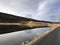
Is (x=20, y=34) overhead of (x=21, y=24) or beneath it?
beneath

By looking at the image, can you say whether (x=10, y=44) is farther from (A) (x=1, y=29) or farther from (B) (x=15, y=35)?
(B) (x=15, y=35)

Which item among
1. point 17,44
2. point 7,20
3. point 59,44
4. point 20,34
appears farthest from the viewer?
point 20,34

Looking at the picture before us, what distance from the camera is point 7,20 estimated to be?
1796 millimetres

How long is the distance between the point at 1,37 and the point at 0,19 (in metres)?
0.69

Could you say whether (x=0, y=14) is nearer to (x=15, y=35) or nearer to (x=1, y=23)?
(x=1, y=23)

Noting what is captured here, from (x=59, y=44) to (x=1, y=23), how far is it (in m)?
1.25

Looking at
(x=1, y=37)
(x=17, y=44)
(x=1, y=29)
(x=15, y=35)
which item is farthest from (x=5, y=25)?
(x=15, y=35)

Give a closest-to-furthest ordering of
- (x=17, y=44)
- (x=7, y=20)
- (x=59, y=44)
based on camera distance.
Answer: (x=7, y=20), (x=17, y=44), (x=59, y=44)

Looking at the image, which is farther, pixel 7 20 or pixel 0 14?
pixel 7 20

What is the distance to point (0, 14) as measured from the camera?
1.57m

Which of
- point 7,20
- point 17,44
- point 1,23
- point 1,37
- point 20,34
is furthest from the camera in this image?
point 20,34

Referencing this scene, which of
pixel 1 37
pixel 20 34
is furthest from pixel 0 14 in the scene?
pixel 20 34

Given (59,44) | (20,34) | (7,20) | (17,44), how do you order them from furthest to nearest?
(20,34) → (59,44) → (17,44) → (7,20)

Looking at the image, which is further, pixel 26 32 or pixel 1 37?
pixel 26 32
